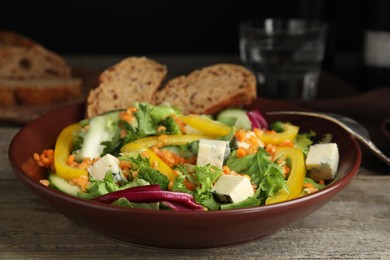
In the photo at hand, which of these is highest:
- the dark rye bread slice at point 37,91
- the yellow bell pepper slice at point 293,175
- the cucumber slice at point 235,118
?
the yellow bell pepper slice at point 293,175

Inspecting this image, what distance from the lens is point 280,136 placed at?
7.10 ft

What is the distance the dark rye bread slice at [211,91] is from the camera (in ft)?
8.28

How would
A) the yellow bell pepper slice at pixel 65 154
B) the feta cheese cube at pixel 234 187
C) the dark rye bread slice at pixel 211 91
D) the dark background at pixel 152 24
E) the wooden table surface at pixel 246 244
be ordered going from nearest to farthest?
the feta cheese cube at pixel 234 187 → the wooden table surface at pixel 246 244 → the yellow bell pepper slice at pixel 65 154 → the dark rye bread slice at pixel 211 91 → the dark background at pixel 152 24

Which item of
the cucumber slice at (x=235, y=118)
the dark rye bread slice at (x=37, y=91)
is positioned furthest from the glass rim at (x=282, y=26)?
the cucumber slice at (x=235, y=118)

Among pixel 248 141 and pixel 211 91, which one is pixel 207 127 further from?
pixel 211 91

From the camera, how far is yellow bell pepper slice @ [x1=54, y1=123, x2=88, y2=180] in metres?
1.91

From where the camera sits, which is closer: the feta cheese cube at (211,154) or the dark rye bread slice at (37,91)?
the feta cheese cube at (211,154)

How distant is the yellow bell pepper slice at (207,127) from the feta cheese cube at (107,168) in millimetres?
389

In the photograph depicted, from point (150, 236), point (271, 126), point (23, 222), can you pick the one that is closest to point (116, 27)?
point (271, 126)

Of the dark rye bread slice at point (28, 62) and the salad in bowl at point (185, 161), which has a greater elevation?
the salad in bowl at point (185, 161)

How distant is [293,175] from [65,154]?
28.5 inches

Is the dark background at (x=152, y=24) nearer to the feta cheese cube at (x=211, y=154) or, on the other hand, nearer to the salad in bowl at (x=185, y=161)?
the salad in bowl at (x=185, y=161)

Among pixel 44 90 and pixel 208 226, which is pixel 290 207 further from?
pixel 44 90

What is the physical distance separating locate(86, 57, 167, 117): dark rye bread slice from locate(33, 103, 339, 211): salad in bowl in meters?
0.18
